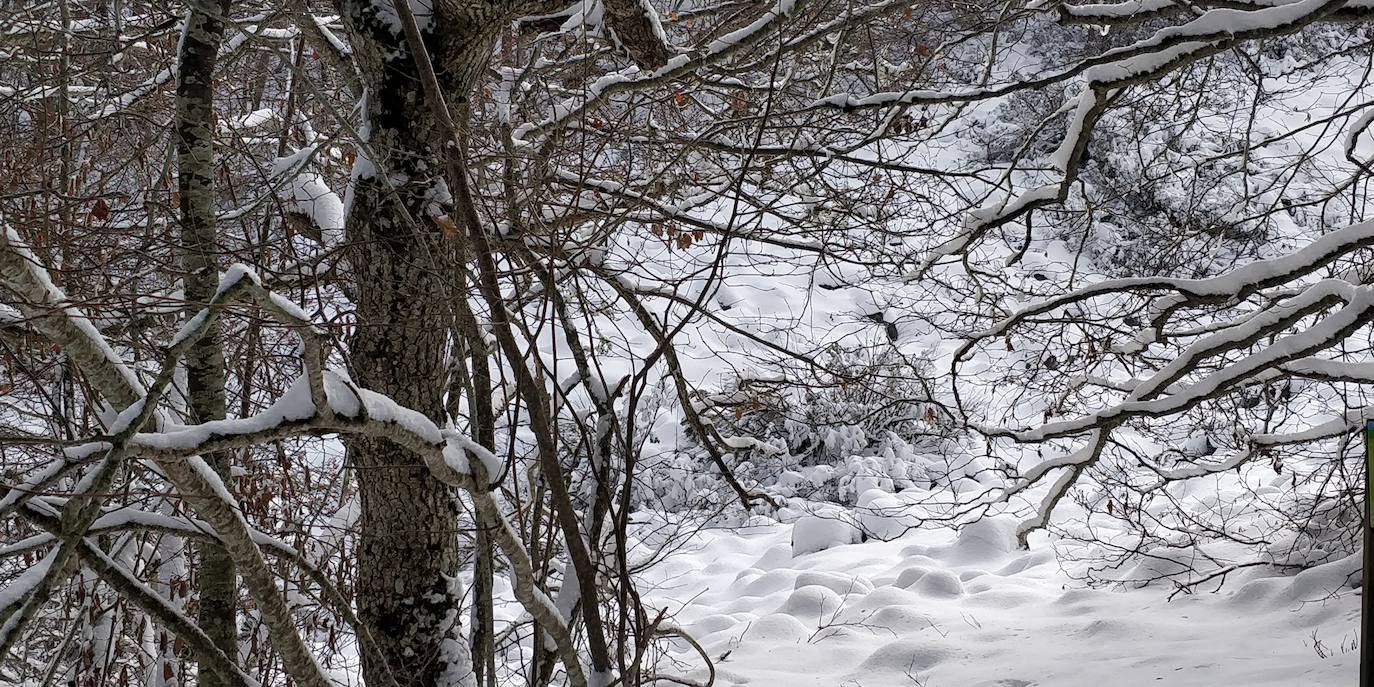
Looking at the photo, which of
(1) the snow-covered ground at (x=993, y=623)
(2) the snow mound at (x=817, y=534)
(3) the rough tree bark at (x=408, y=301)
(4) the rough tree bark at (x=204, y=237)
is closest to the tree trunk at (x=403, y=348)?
(3) the rough tree bark at (x=408, y=301)

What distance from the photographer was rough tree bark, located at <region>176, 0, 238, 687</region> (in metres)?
2.87

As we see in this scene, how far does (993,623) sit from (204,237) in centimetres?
487

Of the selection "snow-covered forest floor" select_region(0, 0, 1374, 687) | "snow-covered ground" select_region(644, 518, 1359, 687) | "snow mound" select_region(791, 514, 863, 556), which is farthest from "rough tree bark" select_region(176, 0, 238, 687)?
"snow mound" select_region(791, 514, 863, 556)

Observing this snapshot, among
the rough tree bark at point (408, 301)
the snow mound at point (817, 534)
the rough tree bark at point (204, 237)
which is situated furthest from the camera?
the snow mound at point (817, 534)

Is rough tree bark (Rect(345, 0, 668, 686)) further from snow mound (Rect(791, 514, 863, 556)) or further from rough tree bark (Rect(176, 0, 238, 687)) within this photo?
snow mound (Rect(791, 514, 863, 556))

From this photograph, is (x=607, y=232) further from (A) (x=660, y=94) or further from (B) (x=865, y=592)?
(B) (x=865, y=592)

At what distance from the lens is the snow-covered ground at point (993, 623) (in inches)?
180

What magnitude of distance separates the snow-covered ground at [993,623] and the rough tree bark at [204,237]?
178 centimetres

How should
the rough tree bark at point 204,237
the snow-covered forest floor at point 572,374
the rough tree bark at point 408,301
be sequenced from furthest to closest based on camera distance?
the rough tree bark at point 204,237 → the rough tree bark at point 408,301 → the snow-covered forest floor at point 572,374

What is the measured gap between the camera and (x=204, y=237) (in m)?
2.91

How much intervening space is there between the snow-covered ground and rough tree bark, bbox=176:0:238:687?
1783 millimetres

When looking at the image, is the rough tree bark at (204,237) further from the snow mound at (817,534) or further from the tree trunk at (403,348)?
the snow mound at (817,534)

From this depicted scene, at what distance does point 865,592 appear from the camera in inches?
264

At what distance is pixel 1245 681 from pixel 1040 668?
3.23ft
